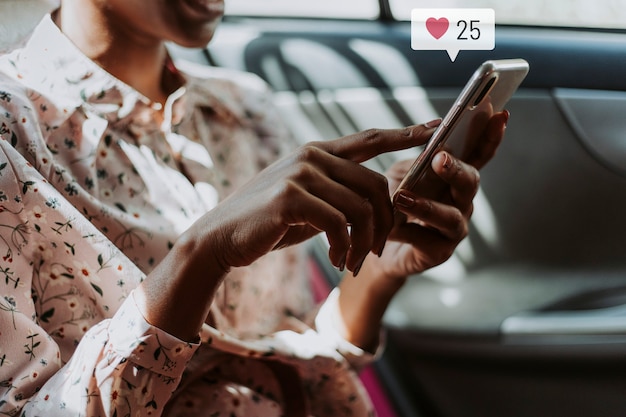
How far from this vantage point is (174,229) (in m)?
0.83

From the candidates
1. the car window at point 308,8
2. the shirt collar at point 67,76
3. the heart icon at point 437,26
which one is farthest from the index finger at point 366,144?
the car window at point 308,8

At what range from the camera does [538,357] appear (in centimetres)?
106

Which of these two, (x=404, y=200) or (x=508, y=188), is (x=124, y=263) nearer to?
(x=404, y=200)

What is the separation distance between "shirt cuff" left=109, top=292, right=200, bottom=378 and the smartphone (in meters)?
0.23

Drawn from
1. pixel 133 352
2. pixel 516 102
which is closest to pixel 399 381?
pixel 516 102

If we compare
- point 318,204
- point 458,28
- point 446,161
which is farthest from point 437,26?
point 318,204

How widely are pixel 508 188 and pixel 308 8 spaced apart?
39 cm

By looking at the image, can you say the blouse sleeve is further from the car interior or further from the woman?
the car interior

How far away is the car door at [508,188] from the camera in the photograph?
952 mm

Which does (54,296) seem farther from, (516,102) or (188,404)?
(516,102)

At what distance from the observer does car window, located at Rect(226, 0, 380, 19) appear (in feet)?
3.57

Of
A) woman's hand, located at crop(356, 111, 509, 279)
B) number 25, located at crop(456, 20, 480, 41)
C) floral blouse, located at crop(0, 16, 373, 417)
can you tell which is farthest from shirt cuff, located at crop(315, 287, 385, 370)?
number 25, located at crop(456, 20, 480, 41)

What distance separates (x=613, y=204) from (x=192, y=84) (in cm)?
55

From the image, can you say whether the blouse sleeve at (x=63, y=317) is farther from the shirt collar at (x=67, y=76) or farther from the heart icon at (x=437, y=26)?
the heart icon at (x=437, y=26)
